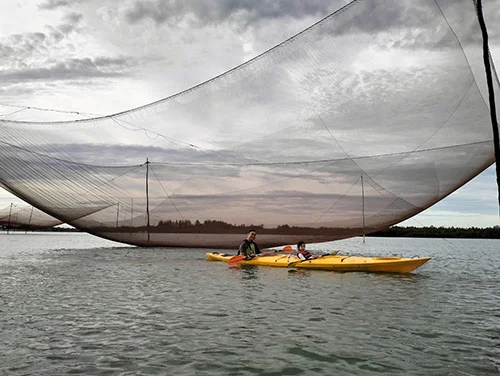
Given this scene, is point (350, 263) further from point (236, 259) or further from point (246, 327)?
point (246, 327)

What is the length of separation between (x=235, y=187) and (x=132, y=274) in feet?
15.0

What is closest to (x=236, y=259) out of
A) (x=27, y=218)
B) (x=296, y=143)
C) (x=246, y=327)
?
(x=296, y=143)

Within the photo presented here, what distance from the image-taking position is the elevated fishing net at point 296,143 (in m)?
10.4

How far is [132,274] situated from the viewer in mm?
13039

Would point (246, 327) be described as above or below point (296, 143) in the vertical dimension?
below

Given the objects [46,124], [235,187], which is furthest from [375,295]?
[46,124]

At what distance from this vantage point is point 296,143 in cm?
1324

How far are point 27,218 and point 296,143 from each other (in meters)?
33.9

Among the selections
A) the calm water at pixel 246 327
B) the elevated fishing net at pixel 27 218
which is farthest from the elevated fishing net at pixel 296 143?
the elevated fishing net at pixel 27 218

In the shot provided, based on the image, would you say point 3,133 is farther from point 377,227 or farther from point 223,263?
point 377,227

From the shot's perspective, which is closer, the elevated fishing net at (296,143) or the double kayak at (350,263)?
the elevated fishing net at (296,143)

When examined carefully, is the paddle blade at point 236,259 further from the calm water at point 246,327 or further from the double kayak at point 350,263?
the calm water at point 246,327

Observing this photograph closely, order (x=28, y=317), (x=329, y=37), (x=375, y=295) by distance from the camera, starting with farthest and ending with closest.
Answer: (x=329, y=37)
(x=375, y=295)
(x=28, y=317)

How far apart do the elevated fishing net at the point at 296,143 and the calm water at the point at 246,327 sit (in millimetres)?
3269
